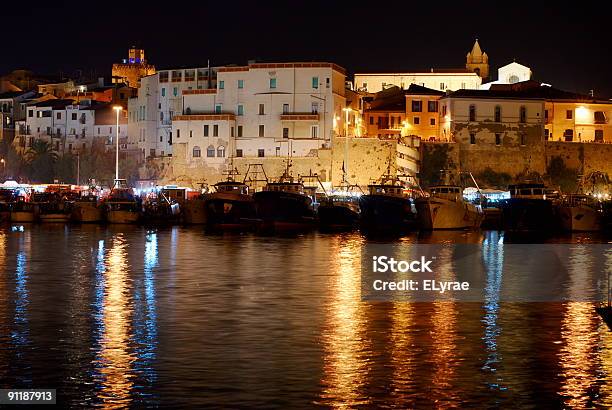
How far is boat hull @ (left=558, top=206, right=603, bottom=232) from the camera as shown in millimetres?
57750

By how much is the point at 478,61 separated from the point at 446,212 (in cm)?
5262

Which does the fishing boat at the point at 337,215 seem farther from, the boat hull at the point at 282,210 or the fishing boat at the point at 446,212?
the fishing boat at the point at 446,212

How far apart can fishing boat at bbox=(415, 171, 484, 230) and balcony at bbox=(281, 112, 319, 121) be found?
16.5 metres

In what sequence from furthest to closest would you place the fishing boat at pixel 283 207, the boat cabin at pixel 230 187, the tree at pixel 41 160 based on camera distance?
the tree at pixel 41 160 → the boat cabin at pixel 230 187 → the fishing boat at pixel 283 207

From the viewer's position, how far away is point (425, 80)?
97.9 metres

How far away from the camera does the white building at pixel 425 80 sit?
96688mm

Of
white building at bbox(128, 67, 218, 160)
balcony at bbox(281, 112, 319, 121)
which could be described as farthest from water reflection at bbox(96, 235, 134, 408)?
white building at bbox(128, 67, 218, 160)

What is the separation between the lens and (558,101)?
80.8 metres

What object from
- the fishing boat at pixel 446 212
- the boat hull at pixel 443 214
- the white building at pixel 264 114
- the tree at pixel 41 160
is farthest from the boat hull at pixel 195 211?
the tree at pixel 41 160

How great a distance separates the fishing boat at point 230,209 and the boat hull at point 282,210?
4.05 ft

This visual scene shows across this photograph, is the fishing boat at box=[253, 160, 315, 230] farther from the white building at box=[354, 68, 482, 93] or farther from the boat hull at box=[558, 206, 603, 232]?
the white building at box=[354, 68, 482, 93]

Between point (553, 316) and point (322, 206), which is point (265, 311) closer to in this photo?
point (553, 316)

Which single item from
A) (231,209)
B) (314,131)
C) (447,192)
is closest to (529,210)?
(447,192)

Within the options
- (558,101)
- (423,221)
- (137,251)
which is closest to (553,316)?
(137,251)
